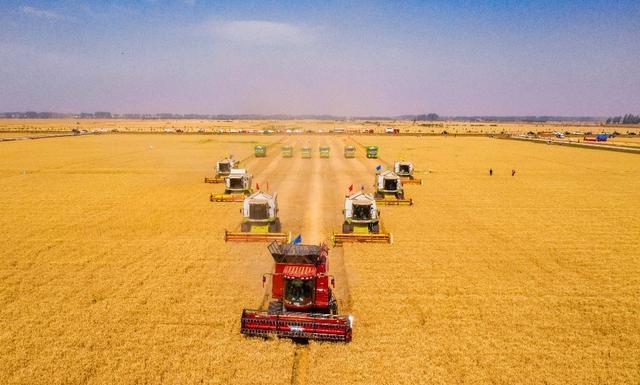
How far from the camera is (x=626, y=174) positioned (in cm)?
4991

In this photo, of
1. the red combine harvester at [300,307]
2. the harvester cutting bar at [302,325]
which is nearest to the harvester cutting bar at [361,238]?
the red combine harvester at [300,307]

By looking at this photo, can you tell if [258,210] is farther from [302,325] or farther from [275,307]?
[302,325]

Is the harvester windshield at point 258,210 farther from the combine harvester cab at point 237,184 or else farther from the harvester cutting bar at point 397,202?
the harvester cutting bar at point 397,202

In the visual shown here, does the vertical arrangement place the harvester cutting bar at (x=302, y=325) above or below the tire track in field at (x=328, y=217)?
above

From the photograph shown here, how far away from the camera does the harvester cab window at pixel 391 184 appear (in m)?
31.8

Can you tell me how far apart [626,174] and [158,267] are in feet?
181

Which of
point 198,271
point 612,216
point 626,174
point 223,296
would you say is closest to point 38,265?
point 198,271

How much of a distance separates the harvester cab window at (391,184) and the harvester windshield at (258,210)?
12.9m

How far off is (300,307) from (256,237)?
31.2 ft

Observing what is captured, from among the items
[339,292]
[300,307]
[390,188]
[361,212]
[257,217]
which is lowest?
[339,292]

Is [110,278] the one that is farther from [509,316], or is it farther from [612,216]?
[612,216]

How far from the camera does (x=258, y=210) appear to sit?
22.0 m

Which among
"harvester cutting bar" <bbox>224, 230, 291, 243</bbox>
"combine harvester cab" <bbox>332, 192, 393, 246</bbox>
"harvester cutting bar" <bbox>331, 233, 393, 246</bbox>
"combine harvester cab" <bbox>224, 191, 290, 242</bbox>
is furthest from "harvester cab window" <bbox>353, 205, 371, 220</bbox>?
"combine harvester cab" <bbox>224, 191, 290, 242</bbox>

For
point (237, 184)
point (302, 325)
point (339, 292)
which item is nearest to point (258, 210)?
point (339, 292)
